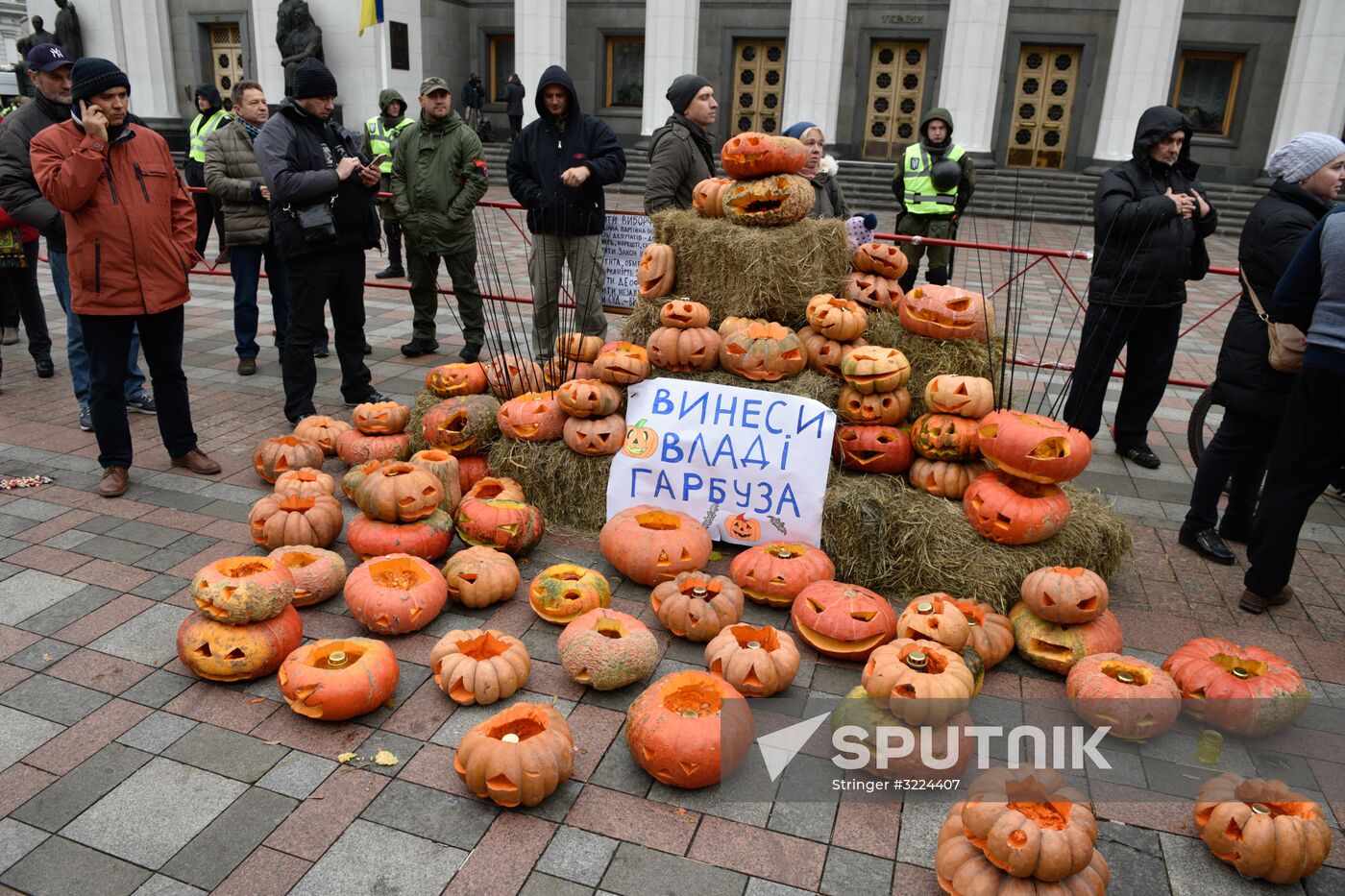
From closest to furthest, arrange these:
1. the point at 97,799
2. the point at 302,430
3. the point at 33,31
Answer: the point at 97,799 < the point at 302,430 < the point at 33,31

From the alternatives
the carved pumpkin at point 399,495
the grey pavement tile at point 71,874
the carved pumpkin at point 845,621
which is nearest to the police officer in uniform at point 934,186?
the carved pumpkin at point 845,621

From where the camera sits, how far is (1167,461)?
6.37 meters

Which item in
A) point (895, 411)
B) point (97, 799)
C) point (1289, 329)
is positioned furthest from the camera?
point (895, 411)

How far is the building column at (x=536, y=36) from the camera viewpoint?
22.5m

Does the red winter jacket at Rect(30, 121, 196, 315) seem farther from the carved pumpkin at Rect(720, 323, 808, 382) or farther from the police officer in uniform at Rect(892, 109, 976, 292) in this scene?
the police officer in uniform at Rect(892, 109, 976, 292)

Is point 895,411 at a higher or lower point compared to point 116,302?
lower

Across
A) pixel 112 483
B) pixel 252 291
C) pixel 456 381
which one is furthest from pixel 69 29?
pixel 456 381

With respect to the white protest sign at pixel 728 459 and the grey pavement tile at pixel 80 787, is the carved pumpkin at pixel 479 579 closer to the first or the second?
the white protest sign at pixel 728 459

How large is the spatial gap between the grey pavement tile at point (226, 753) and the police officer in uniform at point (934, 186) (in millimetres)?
7700

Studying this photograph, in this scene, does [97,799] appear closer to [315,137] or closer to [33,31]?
[315,137]

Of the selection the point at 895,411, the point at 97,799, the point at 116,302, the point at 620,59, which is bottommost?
the point at 97,799

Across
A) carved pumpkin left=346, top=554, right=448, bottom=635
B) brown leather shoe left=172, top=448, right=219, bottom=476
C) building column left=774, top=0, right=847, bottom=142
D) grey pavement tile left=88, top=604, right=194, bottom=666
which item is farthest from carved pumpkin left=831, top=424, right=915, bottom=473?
building column left=774, top=0, right=847, bottom=142

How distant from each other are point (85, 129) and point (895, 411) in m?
4.32

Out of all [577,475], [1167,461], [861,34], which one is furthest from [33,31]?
[1167,461]
